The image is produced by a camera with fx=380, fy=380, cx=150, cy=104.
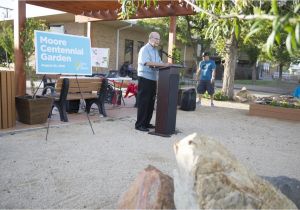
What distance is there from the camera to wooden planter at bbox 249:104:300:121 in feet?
32.3

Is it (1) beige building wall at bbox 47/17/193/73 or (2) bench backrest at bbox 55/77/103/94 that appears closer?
(2) bench backrest at bbox 55/77/103/94

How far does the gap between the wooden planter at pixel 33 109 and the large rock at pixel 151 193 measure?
174 inches

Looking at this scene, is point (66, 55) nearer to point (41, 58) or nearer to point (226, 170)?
point (41, 58)

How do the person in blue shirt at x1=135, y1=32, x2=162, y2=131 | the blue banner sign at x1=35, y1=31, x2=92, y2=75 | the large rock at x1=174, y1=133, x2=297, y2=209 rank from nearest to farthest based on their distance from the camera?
1. the large rock at x1=174, y1=133, x2=297, y2=209
2. the blue banner sign at x1=35, y1=31, x2=92, y2=75
3. the person in blue shirt at x1=135, y1=32, x2=162, y2=131

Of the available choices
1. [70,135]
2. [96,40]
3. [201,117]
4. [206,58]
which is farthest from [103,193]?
[96,40]

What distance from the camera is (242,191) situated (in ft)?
8.43

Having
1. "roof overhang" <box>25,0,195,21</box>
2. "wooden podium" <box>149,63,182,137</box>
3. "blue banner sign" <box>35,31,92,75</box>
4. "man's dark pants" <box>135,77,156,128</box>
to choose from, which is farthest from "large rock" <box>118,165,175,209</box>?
"roof overhang" <box>25,0,195,21</box>

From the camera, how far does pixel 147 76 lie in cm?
698

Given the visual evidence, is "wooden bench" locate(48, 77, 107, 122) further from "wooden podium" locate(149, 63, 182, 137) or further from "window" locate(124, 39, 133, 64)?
"window" locate(124, 39, 133, 64)

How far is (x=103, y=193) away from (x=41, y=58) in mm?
3243

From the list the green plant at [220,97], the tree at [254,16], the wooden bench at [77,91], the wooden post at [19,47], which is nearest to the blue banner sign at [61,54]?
the wooden bench at [77,91]

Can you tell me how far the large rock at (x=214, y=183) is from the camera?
2533mm

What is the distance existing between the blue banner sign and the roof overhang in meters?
2.36

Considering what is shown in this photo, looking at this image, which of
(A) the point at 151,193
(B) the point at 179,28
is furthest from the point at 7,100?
(B) the point at 179,28
